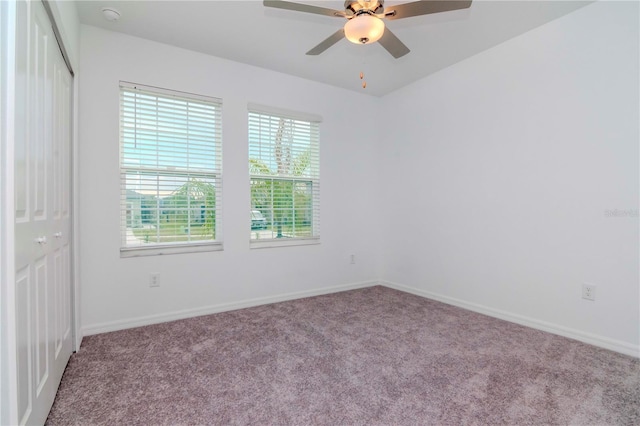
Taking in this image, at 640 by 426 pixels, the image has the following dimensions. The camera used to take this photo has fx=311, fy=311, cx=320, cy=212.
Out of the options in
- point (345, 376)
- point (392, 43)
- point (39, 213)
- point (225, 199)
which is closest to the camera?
point (39, 213)

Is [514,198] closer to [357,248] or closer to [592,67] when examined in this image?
[592,67]

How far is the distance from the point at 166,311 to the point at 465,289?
3.07m

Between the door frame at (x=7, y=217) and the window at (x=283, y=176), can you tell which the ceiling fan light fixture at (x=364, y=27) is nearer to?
the door frame at (x=7, y=217)

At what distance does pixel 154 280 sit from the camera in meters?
2.93

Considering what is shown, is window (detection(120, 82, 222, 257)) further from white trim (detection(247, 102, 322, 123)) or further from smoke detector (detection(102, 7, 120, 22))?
smoke detector (detection(102, 7, 120, 22))

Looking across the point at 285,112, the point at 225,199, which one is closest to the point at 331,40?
the point at 285,112

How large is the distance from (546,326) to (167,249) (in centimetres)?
352

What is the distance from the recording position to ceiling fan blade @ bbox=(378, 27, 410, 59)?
81.1 inches

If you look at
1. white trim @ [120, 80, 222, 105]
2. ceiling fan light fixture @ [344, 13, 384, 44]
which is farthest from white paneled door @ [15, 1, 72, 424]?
ceiling fan light fixture @ [344, 13, 384, 44]

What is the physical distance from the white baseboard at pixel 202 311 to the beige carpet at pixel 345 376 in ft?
0.34

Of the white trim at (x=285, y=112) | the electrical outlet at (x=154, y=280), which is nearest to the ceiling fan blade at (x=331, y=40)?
the white trim at (x=285, y=112)

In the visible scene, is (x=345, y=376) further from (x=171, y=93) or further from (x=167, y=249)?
(x=171, y=93)

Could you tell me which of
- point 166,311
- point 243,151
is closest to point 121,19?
point 243,151

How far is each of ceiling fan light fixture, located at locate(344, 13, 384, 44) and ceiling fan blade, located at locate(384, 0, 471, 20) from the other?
108mm
